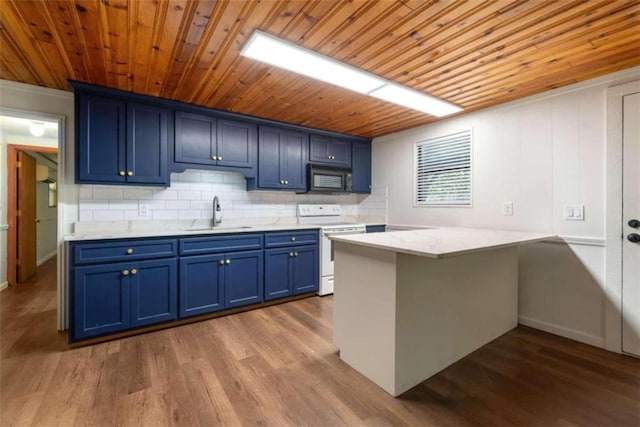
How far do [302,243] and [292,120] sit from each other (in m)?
1.52

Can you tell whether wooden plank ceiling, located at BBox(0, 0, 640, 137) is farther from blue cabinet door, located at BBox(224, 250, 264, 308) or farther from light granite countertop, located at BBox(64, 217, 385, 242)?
blue cabinet door, located at BBox(224, 250, 264, 308)

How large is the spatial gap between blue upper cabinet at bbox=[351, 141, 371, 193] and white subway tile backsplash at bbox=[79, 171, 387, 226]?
0.18 meters

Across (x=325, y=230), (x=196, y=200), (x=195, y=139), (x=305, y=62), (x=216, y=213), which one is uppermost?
(x=305, y=62)

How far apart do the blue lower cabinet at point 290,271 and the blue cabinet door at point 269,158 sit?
86cm

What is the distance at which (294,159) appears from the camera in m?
3.81

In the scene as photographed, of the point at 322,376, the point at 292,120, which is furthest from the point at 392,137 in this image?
the point at 322,376

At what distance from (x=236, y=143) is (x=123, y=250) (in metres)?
1.59

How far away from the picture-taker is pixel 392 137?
164 inches

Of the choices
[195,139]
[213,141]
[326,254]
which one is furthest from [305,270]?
[195,139]

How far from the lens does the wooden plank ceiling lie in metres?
1.53

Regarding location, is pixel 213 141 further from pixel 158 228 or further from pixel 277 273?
pixel 277 273

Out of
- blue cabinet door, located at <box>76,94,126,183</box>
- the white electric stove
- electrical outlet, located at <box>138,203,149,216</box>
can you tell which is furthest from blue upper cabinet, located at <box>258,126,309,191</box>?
blue cabinet door, located at <box>76,94,126,183</box>

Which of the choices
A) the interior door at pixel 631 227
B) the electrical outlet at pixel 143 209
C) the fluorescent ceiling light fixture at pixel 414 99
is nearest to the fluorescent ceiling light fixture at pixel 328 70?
the fluorescent ceiling light fixture at pixel 414 99

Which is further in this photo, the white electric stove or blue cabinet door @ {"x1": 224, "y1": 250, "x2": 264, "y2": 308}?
the white electric stove
